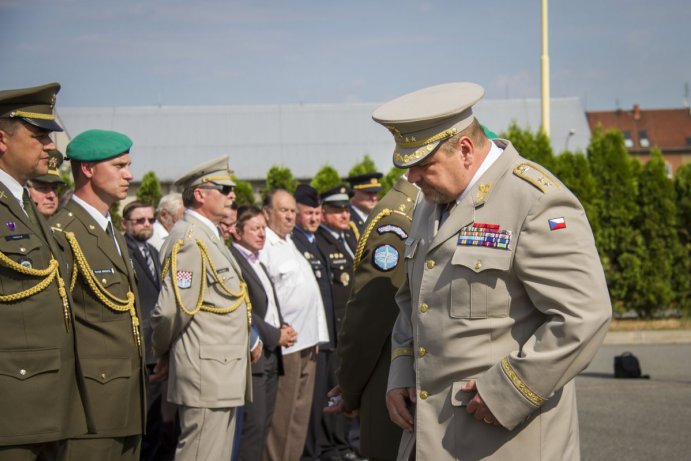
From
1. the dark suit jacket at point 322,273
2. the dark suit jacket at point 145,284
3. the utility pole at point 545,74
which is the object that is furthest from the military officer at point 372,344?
the utility pole at point 545,74

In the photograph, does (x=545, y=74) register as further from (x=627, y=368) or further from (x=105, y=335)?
(x=105, y=335)

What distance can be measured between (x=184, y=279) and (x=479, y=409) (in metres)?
2.87

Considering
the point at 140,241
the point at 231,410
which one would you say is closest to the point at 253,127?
the point at 140,241

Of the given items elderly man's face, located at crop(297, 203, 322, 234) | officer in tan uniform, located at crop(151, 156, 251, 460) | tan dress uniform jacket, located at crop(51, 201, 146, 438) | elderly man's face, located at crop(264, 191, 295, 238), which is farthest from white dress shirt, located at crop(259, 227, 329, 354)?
tan dress uniform jacket, located at crop(51, 201, 146, 438)

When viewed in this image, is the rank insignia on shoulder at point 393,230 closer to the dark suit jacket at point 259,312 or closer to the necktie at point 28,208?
the necktie at point 28,208

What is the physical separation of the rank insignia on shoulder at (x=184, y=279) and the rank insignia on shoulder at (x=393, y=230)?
1503 millimetres

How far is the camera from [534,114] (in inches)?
1970

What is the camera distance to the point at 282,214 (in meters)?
8.65

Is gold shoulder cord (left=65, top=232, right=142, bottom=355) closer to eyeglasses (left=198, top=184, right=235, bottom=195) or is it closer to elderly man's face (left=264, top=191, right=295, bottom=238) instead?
eyeglasses (left=198, top=184, right=235, bottom=195)

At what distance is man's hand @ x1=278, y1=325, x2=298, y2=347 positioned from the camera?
729cm

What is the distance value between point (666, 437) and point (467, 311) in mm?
6115

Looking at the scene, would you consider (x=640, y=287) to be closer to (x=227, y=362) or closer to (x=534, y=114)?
(x=227, y=362)

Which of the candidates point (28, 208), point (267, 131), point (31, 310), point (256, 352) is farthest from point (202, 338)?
point (267, 131)

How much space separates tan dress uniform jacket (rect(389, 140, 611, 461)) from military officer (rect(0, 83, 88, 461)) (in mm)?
1502
